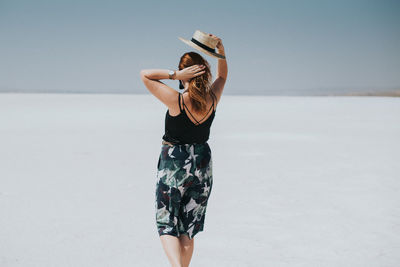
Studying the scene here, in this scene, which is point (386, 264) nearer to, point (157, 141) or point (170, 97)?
point (170, 97)

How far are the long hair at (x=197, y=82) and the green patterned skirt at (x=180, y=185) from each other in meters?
0.26

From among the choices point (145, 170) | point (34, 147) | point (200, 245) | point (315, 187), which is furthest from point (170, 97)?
point (34, 147)

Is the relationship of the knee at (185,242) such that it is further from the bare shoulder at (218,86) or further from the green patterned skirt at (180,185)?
the bare shoulder at (218,86)

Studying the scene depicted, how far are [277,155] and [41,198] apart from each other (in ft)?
16.2

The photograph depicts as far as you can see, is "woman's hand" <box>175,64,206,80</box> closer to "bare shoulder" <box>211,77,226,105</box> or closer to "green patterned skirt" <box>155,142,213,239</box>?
"bare shoulder" <box>211,77,226,105</box>

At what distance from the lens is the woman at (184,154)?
2.31m

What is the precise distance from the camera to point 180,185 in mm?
2426

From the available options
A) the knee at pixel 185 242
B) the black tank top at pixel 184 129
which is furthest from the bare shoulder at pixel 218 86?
the knee at pixel 185 242

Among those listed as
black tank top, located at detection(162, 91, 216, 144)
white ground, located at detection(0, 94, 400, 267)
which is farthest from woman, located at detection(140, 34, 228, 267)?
white ground, located at detection(0, 94, 400, 267)

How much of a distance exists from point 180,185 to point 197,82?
594 millimetres

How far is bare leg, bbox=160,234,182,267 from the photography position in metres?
2.40

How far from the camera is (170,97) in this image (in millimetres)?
2295

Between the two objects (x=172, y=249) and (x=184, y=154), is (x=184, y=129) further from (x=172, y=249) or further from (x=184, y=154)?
(x=172, y=249)

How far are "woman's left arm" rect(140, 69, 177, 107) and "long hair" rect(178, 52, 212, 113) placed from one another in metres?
0.10
